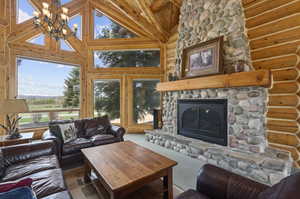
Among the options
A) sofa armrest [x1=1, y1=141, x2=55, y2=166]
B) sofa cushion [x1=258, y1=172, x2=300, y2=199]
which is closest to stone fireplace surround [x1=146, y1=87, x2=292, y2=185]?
sofa cushion [x1=258, y1=172, x2=300, y2=199]

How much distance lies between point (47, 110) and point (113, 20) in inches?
158

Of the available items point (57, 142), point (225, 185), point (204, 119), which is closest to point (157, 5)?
point (204, 119)

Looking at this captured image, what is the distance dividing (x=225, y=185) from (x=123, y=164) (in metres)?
1.19

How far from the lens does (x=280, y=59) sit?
2697 mm

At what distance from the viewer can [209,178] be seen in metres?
1.44

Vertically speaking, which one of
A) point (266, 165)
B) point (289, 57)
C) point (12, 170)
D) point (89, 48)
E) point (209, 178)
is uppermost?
point (89, 48)

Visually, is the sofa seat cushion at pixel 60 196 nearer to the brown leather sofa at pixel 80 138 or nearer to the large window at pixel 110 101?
the brown leather sofa at pixel 80 138

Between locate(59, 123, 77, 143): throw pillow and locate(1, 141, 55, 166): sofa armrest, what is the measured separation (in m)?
0.55

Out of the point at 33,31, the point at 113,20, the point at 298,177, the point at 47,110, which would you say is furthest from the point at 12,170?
the point at 113,20

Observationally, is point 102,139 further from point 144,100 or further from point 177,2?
point 177,2

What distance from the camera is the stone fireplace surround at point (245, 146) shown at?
2311mm

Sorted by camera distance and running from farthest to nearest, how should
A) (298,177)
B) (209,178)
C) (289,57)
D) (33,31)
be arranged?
(33,31), (289,57), (209,178), (298,177)

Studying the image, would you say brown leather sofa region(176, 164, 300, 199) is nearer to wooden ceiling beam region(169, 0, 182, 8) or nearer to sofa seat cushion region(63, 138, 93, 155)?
sofa seat cushion region(63, 138, 93, 155)

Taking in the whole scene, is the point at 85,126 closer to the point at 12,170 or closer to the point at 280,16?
the point at 12,170
